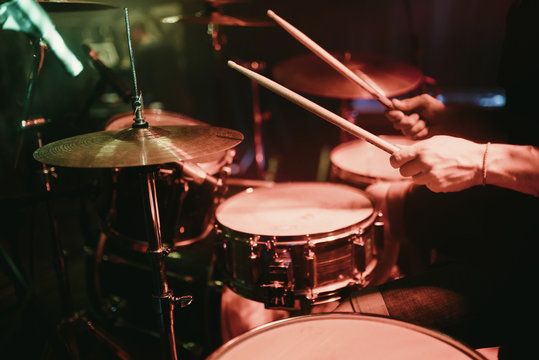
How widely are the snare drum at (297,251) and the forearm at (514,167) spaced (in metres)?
0.41

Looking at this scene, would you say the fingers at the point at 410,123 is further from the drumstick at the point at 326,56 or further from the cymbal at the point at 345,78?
the cymbal at the point at 345,78

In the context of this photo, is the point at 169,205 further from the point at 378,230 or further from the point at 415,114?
the point at 415,114

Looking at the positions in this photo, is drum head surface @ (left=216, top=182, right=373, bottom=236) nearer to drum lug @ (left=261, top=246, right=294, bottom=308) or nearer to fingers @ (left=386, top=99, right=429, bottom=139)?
drum lug @ (left=261, top=246, right=294, bottom=308)

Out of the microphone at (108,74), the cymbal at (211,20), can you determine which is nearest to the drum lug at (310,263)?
the microphone at (108,74)

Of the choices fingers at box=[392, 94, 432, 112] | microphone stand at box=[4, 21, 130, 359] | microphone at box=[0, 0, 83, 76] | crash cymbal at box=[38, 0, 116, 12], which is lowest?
microphone stand at box=[4, 21, 130, 359]

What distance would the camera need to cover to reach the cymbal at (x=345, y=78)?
2061 mm

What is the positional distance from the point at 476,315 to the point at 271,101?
8.60 ft

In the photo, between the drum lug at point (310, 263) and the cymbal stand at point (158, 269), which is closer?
the cymbal stand at point (158, 269)

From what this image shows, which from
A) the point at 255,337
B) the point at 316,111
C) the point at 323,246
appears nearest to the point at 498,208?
the point at 323,246

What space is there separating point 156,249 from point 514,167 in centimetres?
93

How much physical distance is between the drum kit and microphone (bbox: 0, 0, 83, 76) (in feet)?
0.29

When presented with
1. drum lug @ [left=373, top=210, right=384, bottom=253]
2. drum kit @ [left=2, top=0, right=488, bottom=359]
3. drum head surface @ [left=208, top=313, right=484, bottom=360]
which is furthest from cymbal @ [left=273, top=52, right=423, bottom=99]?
drum head surface @ [left=208, top=313, right=484, bottom=360]

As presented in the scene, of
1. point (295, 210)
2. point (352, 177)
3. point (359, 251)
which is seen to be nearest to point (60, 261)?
point (295, 210)

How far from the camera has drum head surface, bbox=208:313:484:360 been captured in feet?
2.67
